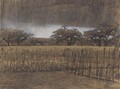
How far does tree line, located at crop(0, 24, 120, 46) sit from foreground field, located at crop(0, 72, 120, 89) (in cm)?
15

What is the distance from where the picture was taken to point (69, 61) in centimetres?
141

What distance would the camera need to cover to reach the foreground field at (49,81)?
54.1 inches

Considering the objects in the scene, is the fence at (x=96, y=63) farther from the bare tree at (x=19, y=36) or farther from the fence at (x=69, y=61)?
the bare tree at (x=19, y=36)

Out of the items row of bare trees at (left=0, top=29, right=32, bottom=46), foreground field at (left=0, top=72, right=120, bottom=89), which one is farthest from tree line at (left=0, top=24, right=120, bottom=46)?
foreground field at (left=0, top=72, right=120, bottom=89)

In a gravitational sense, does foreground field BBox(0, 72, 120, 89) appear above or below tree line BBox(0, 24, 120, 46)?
below

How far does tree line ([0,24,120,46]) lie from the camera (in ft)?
4.52

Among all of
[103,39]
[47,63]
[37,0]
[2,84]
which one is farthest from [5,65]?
[103,39]

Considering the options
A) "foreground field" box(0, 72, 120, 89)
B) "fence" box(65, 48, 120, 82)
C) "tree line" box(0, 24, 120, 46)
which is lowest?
"foreground field" box(0, 72, 120, 89)

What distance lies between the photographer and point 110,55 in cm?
142

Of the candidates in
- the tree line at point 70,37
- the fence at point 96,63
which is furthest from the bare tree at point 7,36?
the fence at point 96,63

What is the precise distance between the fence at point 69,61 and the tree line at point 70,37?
0.03 meters

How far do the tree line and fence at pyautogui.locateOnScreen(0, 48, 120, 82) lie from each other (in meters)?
0.03

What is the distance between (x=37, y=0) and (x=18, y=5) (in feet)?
0.31

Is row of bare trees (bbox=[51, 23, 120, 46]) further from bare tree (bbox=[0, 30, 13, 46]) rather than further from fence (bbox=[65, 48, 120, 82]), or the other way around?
bare tree (bbox=[0, 30, 13, 46])
